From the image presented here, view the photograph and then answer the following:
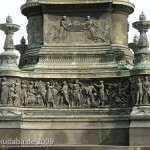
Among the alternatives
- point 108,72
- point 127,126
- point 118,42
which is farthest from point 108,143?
point 118,42

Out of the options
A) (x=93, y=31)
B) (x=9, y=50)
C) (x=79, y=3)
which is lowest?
(x=9, y=50)

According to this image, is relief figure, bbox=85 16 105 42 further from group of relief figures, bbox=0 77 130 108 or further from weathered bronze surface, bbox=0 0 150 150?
group of relief figures, bbox=0 77 130 108

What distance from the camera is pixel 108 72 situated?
2511 cm

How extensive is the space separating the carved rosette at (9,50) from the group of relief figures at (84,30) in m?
1.71

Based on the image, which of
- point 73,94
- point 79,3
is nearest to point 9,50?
point 73,94

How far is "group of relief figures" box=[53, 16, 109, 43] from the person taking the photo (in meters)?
26.1

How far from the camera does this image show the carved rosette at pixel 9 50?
2469cm

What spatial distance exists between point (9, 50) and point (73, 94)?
284 centimetres

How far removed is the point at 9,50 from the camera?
25172 mm

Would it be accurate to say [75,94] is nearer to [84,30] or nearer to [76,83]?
[76,83]

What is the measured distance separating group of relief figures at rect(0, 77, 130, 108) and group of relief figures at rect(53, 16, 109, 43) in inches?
75.8

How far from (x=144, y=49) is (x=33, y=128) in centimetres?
491

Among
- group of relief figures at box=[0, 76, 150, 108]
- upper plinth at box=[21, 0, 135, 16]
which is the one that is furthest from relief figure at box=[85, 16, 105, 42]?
group of relief figures at box=[0, 76, 150, 108]

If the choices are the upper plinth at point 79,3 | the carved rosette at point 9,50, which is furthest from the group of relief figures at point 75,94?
the upper plinth at point 79,3
